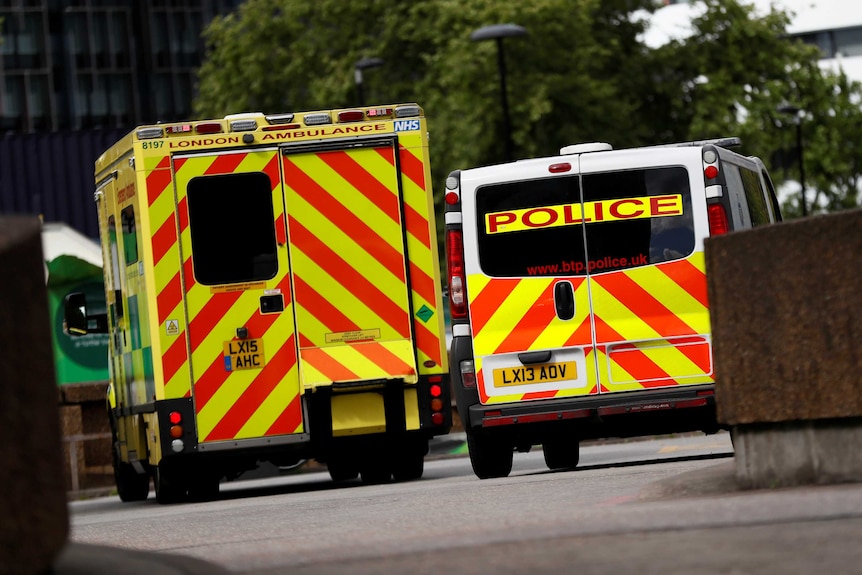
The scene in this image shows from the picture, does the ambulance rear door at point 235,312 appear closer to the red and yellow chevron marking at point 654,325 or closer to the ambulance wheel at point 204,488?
the ambulance wheel at point 204,488

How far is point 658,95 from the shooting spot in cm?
5044

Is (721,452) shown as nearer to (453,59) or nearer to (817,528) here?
(817,528)

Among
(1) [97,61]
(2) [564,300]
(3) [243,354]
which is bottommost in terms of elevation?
(3) [243,354]

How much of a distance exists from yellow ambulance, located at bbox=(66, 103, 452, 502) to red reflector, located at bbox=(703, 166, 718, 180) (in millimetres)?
2338

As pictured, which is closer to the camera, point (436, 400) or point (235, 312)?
point (235, 312)

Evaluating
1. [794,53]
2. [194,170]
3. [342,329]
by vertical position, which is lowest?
[342,329]

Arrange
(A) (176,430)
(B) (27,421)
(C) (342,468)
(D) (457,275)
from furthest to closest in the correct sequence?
(C) (342,468) < (A) (176,430) < (D) (457,275) < (B) (27,421)

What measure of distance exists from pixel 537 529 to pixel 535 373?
18.4ft

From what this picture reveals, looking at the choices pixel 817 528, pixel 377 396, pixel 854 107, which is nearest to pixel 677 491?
pixel 817 528

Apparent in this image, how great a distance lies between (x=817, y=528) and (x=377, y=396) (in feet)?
24.9

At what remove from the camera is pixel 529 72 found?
153ft

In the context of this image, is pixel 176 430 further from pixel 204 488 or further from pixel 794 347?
pixel 794 347

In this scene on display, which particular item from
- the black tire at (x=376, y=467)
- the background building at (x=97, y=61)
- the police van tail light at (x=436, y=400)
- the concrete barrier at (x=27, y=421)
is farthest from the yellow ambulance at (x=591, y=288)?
the background building at (x=97, y=61)

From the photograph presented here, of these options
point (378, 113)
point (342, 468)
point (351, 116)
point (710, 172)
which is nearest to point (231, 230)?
point (351, 116)
